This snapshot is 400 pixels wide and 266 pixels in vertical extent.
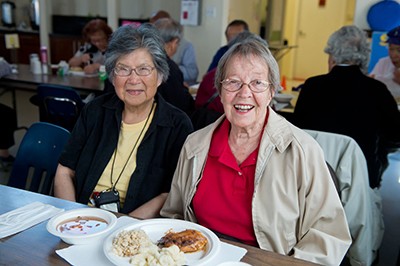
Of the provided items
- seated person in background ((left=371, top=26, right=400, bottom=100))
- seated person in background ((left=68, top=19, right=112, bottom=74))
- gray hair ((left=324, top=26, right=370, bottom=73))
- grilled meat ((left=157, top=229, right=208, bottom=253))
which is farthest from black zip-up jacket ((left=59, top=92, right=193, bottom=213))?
seated person in background ((left=68, top=19, right=112, bottom=74))

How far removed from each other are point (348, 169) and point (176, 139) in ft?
2.72

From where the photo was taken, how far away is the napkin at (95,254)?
1.05 m

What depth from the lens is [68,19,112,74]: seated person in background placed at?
4.17 m

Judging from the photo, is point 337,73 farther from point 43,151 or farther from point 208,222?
point 43,151

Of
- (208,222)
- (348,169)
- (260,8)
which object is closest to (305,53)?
(260,8)

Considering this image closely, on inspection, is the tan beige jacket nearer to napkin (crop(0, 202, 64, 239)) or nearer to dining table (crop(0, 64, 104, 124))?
napkin (crop(0, 202, 64, 239))

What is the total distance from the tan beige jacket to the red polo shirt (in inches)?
1.9

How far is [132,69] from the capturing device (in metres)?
1.73

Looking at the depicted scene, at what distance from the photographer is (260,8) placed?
21.6 ft

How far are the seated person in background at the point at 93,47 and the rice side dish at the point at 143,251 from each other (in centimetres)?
325

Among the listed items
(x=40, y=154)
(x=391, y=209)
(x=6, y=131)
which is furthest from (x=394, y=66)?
(x=6, y=131)

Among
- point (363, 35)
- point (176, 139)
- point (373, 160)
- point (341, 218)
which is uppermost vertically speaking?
point (363, 35)

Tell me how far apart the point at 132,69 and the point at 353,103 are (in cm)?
131

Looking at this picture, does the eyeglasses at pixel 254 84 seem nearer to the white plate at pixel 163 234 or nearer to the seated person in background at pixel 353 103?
the white plate at pixel 163 234
